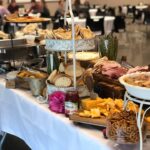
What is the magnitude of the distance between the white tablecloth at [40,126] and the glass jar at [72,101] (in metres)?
0.04

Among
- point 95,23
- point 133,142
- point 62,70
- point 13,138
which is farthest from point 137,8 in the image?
point 133,142

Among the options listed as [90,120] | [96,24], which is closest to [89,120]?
[90,120]

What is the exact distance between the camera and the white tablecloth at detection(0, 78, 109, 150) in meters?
1.14

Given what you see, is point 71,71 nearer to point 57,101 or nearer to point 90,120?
point 57,101

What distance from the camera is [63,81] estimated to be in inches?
54.2

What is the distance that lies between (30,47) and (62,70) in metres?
0.61

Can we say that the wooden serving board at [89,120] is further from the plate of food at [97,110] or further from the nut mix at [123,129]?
the nut mix at [123,129]

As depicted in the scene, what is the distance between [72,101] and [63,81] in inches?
6.7

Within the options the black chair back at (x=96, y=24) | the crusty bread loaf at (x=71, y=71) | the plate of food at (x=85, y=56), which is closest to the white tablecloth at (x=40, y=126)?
the crusty bread loaf at (x=71, y=71)

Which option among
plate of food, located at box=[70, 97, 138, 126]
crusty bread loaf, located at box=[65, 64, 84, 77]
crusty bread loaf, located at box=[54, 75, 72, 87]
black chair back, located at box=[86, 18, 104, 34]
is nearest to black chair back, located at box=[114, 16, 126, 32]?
black chair back, located at box=[86, 18, 104, 34]

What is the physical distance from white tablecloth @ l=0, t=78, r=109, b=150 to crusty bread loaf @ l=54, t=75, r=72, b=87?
0.36 feet

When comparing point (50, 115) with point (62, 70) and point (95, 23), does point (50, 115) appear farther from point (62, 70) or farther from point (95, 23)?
point (95, 23)

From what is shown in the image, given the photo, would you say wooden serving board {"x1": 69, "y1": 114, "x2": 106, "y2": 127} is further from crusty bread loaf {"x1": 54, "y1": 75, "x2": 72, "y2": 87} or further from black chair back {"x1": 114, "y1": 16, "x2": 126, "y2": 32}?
black chair back {"x1": 114, "y1": 16, "x2": 126, "y2": 32}

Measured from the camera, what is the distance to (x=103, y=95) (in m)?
1.41
